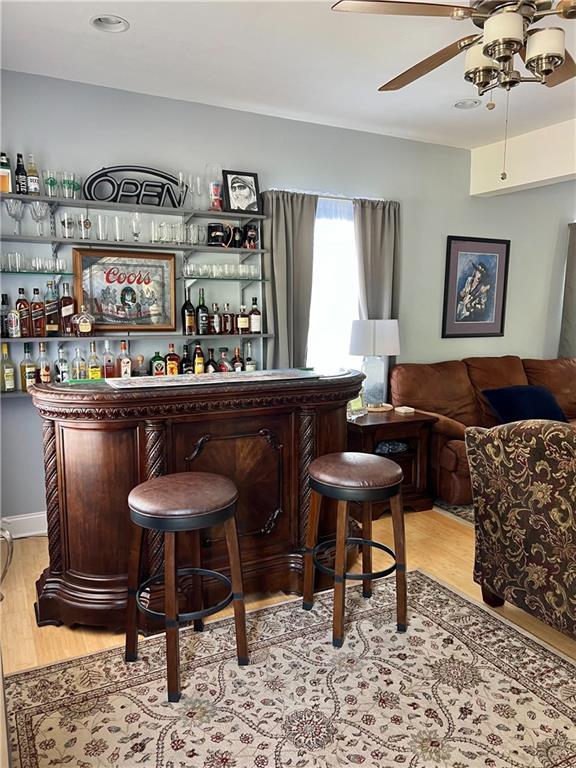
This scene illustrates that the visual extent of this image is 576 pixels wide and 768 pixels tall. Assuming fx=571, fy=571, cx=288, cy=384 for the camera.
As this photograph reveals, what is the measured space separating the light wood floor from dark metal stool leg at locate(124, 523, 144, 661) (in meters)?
0.17

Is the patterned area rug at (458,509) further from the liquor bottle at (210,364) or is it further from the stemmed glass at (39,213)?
the stemmed glass at (39,213)

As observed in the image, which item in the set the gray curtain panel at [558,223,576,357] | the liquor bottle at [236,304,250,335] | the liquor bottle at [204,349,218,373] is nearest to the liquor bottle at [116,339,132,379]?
the liquor bottle at [204,349,218,373]

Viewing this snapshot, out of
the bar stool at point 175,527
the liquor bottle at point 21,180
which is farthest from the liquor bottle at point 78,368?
the bar stool at point 175,527

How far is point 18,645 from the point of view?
243cm

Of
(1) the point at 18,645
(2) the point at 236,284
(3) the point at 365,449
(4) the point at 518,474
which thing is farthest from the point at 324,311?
(1) the point at 18,645

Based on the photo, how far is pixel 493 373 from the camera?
5.12 meters

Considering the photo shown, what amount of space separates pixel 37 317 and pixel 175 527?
1982mm

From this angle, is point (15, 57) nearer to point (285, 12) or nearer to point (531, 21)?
point (285, 12)

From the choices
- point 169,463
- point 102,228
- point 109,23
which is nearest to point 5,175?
point 102,228

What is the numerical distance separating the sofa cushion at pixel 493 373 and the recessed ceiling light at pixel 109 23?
12.0 feet

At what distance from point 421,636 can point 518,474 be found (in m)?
0.83

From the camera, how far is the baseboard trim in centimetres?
361

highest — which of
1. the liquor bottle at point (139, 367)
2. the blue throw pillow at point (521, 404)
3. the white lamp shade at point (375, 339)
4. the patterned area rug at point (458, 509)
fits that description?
the white lamp shade at point (375, 339)

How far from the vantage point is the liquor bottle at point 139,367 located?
149 inches
